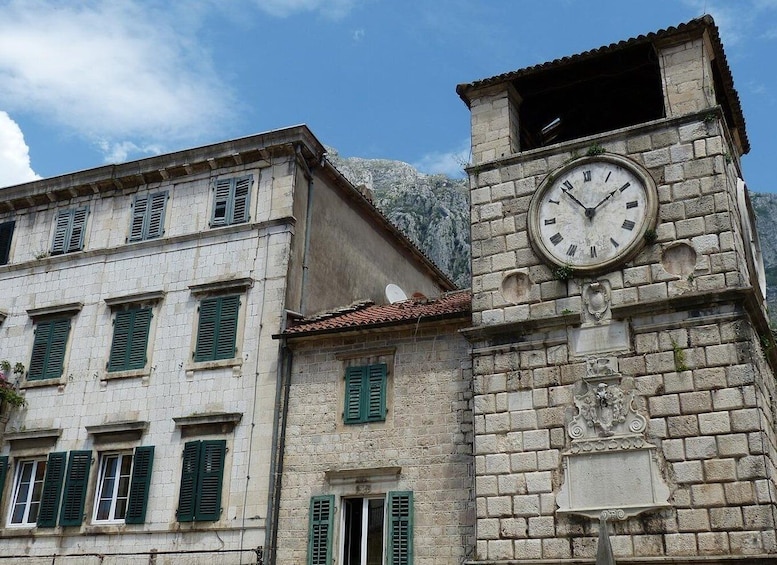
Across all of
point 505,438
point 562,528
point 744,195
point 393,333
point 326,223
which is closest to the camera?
point 562,528

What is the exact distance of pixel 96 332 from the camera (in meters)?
19.9

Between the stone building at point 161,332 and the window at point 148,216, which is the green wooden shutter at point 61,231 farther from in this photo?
the window at point 148,216

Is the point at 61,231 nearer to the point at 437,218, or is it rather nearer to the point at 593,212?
the point at 593,212

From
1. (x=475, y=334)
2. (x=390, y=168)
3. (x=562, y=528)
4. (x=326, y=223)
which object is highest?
(x=390, y=168)

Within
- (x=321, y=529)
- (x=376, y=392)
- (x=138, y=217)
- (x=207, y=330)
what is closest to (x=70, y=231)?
(x=138, y=217)

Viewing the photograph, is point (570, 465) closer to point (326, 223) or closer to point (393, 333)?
point (393, 333)

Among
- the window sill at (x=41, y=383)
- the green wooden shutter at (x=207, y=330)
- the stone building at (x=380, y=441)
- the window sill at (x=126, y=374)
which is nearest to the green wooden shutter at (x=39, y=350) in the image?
the window sill at (x=41, y=383)

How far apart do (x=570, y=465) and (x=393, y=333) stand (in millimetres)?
5046

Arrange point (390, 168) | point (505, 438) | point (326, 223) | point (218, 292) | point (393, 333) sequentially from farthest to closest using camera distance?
point (390, 168), point (326, 223), point (218, 292), point (393, 333), point (505, 438)

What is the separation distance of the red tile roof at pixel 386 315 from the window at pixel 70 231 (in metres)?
6.59

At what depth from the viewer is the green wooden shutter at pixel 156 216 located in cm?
2042

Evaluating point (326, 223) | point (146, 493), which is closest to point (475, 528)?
point (146, 493)

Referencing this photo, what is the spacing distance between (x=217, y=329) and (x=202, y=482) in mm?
3240

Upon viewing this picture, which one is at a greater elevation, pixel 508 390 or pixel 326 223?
pixel 326 223
